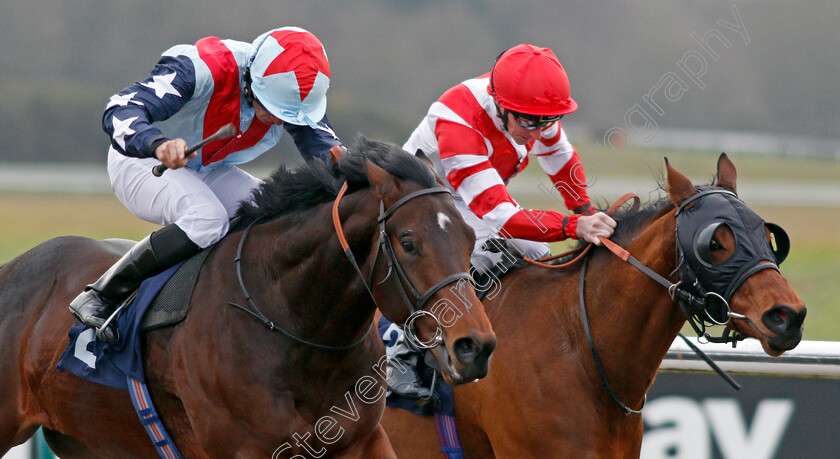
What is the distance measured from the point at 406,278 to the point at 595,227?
1.14 meters

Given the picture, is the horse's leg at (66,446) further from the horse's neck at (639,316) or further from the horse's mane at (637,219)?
the horse's mane at (637,219)

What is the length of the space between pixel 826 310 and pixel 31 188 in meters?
16.7

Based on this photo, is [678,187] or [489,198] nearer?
[678,187]

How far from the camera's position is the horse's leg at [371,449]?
9.91 ft

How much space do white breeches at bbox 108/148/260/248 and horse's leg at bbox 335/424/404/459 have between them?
87 centimetres

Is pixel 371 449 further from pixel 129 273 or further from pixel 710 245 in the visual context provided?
pixel 710 245

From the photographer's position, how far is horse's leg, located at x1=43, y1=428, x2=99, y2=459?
3.91 m

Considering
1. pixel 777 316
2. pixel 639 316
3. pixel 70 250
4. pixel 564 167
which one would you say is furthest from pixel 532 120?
pixel 70 250

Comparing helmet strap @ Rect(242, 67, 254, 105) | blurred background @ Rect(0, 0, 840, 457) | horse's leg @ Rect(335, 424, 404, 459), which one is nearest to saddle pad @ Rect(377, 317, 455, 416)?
horse's leg @ Rect(335, 424, 404, 459)

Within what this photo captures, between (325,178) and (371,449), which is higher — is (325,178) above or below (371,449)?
above

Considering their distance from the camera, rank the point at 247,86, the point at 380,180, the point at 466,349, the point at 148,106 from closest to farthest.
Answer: the point at 466,349, the point at 380,180, the point at 148,106, the point at 247,86

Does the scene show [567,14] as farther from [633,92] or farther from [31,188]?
[31,188]

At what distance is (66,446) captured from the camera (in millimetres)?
3943

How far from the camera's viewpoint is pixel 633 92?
2884 centimetres
